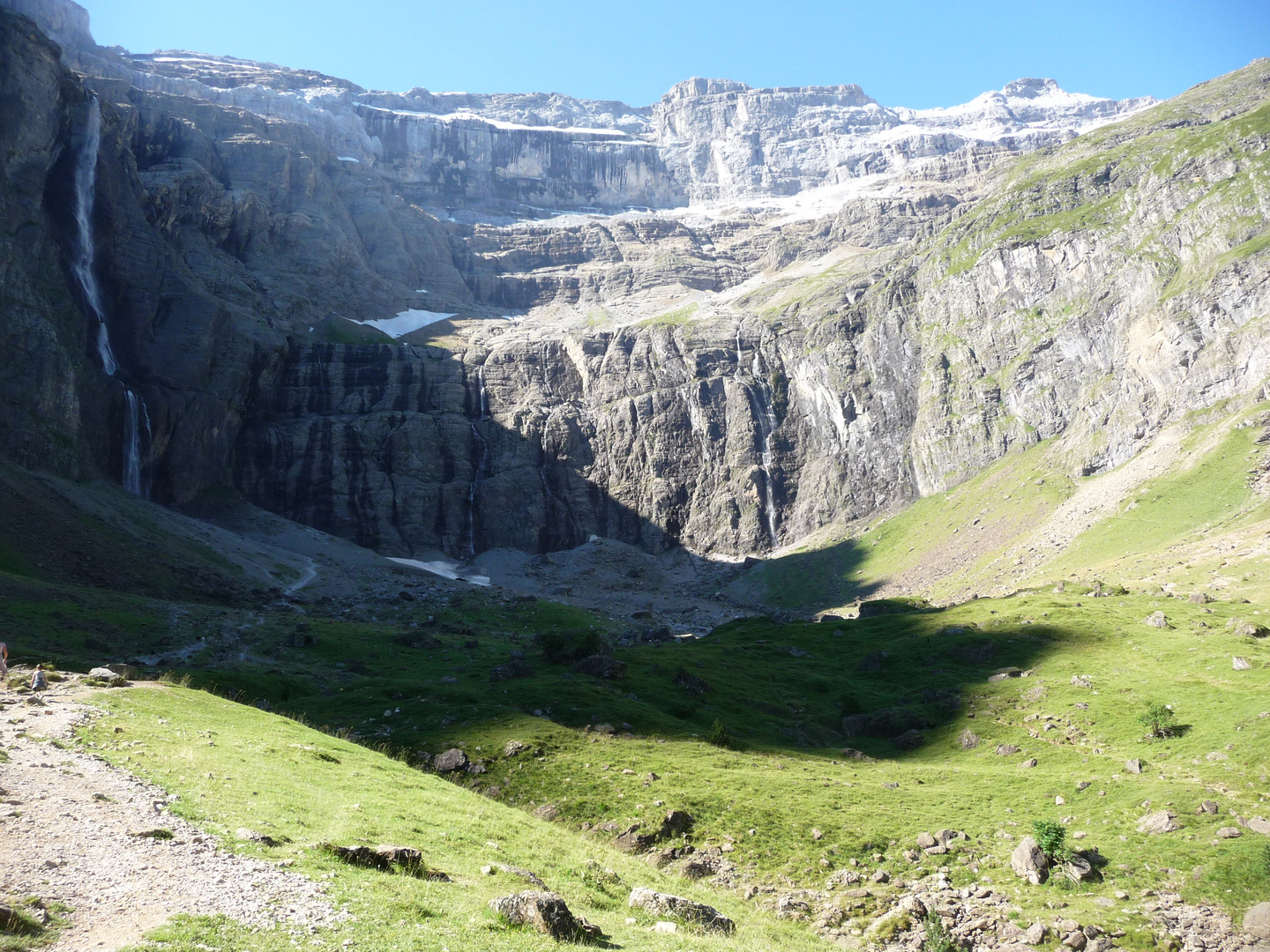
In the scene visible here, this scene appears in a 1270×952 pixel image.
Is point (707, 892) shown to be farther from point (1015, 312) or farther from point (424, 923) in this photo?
point (1015, 312)

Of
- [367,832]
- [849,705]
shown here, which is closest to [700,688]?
[849,705]

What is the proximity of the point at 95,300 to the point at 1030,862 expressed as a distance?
575 feet

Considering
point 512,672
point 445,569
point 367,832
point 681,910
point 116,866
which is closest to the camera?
point 116,866

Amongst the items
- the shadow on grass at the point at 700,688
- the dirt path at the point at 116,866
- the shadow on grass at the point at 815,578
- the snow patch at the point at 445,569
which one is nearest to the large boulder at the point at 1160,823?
the shadow on grass at the point at 700,688

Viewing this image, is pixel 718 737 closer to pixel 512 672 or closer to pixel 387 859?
pixel 512 672

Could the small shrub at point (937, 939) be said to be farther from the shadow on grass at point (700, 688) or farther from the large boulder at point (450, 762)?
the large boulder at point (450, 762)

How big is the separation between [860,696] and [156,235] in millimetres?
174263

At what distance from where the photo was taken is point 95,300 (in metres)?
149

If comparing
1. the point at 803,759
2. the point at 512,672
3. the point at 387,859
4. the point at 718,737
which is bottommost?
the point at 803,759

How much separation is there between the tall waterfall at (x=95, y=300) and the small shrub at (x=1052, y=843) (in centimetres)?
15209

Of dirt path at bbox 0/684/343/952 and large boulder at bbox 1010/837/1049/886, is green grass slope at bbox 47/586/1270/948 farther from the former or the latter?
dirt path at bbox 0/684/343/952

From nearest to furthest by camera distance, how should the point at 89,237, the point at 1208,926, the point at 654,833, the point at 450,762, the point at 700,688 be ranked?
the point at 1208,926
the point at 654,833
the point at 450,762
the point at 700,688
the point at 89,237

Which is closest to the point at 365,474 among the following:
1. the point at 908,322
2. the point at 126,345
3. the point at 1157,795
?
the point at 126,345

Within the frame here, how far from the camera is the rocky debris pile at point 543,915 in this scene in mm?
17250
